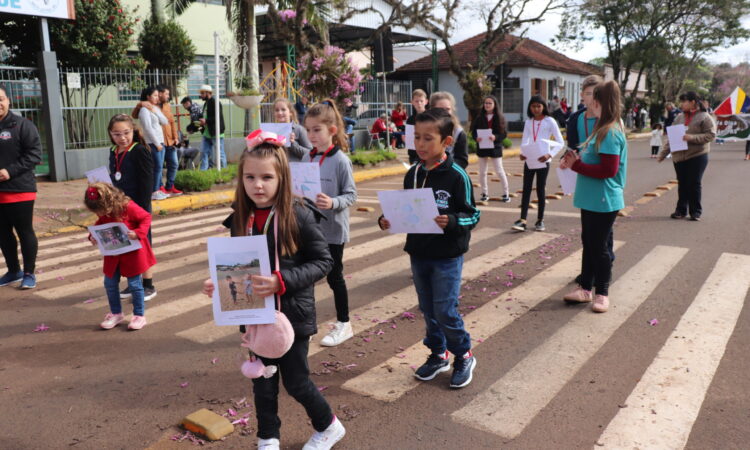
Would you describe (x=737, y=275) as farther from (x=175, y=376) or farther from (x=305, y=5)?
(x=305, y=5)

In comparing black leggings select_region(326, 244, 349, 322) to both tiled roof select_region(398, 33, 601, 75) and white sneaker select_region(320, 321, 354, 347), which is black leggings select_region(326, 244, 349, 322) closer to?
white sneaker select_region(320, 321, 354, 347)

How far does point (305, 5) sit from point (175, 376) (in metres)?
16.4

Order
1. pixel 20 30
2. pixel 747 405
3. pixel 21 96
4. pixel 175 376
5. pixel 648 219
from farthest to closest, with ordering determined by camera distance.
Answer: pixel 20 30 < pixel 21 96 < pixel 648 219 < pixel 175 376 < pixel 747 405

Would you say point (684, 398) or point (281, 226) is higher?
point (281, 226)

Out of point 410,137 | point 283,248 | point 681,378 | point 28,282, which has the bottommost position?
point 681,378

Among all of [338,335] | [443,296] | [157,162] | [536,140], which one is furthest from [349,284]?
[157,162]

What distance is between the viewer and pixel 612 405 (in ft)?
11.7

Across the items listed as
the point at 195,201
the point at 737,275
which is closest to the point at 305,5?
the point at 195,201

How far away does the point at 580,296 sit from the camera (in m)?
5.41

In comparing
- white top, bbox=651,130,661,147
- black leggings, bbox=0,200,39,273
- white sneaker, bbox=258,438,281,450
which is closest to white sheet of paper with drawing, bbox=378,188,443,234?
white sneaker, bbox=258,438,281,450

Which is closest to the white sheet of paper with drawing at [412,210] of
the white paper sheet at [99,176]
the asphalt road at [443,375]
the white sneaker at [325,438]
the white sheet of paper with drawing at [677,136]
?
the asphalt road at [443,375]

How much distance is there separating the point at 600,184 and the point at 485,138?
554cm

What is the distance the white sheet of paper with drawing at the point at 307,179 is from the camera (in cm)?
413

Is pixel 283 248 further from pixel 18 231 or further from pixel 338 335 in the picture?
pixel 18 231
